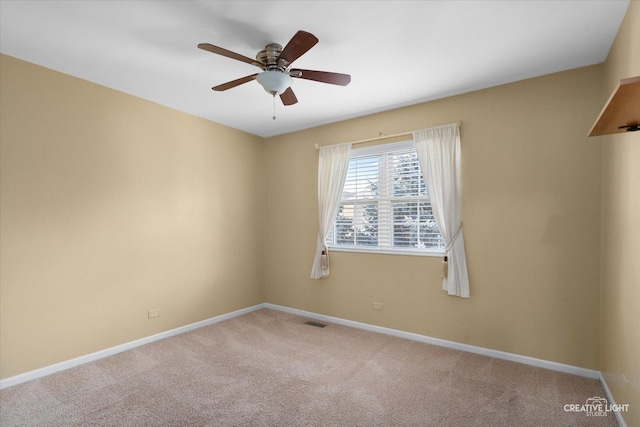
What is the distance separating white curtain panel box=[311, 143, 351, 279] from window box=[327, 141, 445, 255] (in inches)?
4.4

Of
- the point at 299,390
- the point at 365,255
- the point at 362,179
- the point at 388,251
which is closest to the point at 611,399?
the point at 388,251

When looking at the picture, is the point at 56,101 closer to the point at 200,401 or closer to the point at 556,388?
the point at 200,401

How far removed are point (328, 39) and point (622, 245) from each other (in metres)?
2.50

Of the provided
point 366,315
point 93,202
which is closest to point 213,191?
point 93,202

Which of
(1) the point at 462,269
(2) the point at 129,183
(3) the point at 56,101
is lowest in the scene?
(1) the point at 462,269

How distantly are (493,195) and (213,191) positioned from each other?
3376 mm

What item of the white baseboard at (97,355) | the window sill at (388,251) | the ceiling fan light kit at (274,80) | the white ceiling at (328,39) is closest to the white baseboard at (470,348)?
the window sill at (388,251)

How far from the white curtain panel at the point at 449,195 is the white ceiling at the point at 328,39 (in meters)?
0.50

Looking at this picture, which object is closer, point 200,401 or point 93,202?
point 200,401

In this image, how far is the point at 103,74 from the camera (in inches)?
114

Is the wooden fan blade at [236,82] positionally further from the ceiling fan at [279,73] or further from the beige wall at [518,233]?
the beige wall at [518,233]

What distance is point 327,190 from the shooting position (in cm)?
423

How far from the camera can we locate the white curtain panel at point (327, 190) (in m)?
4.12

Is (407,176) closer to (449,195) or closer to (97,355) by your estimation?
(449,195)
